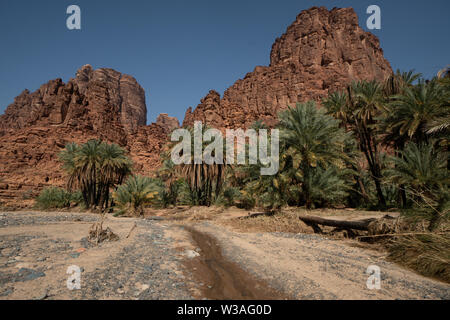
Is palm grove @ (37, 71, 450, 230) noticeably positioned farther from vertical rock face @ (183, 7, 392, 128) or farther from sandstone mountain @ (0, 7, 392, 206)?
vertical rock face @ (183, 7, 392, 128)

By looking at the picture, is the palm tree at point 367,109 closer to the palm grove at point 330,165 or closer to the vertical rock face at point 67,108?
the palm grove at point 330,165

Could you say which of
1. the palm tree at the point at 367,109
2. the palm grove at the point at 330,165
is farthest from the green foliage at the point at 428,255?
the palm tree at the point at 367,109

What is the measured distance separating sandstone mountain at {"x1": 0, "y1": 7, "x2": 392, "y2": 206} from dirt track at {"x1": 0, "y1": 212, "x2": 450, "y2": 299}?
38916mm

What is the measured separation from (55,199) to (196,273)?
86.7 feet

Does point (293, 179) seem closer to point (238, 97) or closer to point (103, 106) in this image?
point (103, 106)

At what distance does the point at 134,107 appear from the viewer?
124 meters

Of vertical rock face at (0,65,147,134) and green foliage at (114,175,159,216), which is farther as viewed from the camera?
vertical rock face at (0,65,147,134)

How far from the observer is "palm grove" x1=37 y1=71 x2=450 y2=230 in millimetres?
9523

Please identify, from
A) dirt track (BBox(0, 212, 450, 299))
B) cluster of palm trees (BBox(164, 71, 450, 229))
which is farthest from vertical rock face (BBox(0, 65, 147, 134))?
dirt track (BBox(0, 212, 450, 299))

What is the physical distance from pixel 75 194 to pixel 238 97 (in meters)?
72.1

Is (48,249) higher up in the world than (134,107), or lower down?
lower down

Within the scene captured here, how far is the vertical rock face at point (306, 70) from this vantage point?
67.3 meters

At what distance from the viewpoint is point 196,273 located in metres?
3.82
